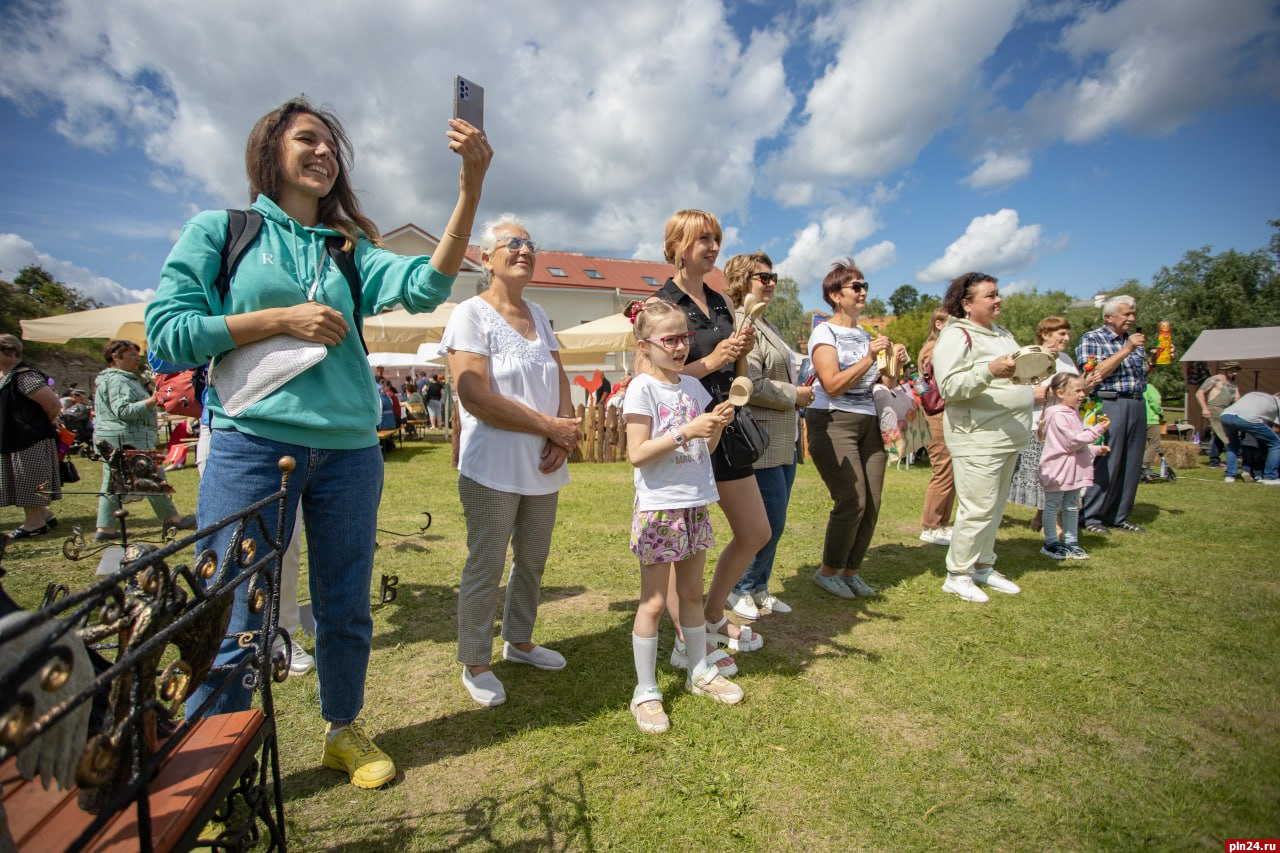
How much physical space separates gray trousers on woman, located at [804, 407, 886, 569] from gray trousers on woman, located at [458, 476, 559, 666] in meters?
2.00

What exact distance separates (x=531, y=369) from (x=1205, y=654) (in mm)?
3782

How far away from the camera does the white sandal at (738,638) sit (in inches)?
127

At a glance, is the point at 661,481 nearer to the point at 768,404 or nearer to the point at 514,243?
the point at 768,404

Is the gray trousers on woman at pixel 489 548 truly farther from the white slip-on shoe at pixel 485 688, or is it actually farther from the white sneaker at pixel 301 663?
the white sneaker at pixel 301 663

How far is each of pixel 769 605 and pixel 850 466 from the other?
3.37 ft

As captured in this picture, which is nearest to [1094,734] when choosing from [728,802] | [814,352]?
[728,802]

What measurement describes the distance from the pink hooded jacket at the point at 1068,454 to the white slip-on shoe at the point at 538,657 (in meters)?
4.32

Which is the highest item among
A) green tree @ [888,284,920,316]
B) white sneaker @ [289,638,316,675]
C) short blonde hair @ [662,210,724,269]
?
green tree @ [888,284,920,316]

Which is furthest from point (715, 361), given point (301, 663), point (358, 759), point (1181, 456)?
point (1181, 456)

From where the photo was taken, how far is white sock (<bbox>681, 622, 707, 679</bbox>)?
2744mm

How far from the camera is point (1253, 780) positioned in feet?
7.13

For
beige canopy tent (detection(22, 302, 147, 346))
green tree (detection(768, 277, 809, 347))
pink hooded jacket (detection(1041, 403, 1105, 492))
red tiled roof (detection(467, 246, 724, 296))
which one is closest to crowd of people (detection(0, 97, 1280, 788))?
pink hooded jacket (detection(1041, 403, 1105, 492))

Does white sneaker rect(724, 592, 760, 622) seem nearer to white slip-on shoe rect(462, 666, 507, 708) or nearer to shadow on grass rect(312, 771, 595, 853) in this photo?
white slip-on shoe rect(462, 666, 507, 708)

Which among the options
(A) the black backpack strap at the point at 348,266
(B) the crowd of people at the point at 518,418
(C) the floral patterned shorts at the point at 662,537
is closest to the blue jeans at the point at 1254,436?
(B) the crowd of people at the point at 518,418
